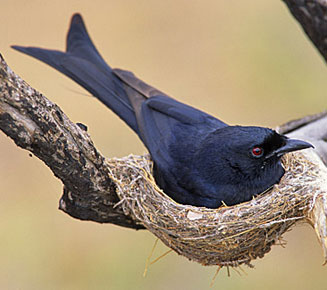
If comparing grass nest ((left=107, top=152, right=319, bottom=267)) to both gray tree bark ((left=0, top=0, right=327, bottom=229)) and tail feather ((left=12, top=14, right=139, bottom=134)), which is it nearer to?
gray tree bark ((left=0, top=0, right=327, bottom=229))

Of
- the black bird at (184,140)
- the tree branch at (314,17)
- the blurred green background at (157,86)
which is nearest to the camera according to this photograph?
the black bird at (184,140)

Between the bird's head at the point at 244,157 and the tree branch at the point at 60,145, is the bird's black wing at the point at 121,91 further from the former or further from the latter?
the tree branch at the point at 60,145

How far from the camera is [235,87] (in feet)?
25.4

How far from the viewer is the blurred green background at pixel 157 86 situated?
19.8 feet

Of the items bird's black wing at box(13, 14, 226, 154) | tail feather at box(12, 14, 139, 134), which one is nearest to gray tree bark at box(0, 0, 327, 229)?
bird's black wing at box(13, 14, 226, 154)

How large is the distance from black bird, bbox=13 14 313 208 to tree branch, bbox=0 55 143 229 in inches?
23.6

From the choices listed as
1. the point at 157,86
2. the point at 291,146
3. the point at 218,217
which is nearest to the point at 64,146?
the point at 218,217

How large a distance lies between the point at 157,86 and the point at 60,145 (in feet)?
16.1

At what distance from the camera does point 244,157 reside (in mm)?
3539

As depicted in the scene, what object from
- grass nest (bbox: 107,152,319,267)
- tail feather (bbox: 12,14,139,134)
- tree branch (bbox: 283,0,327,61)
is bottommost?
grass nest (bbox: 107,152,319,267)

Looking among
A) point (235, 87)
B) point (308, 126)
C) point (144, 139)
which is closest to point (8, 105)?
point (144, 139)

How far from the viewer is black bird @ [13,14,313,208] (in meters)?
3.53

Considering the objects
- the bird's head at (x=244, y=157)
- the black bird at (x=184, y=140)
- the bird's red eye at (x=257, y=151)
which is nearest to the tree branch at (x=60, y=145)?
the black bird at (x=184, y=140)

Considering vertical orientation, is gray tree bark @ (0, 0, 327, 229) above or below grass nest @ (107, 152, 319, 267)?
above
